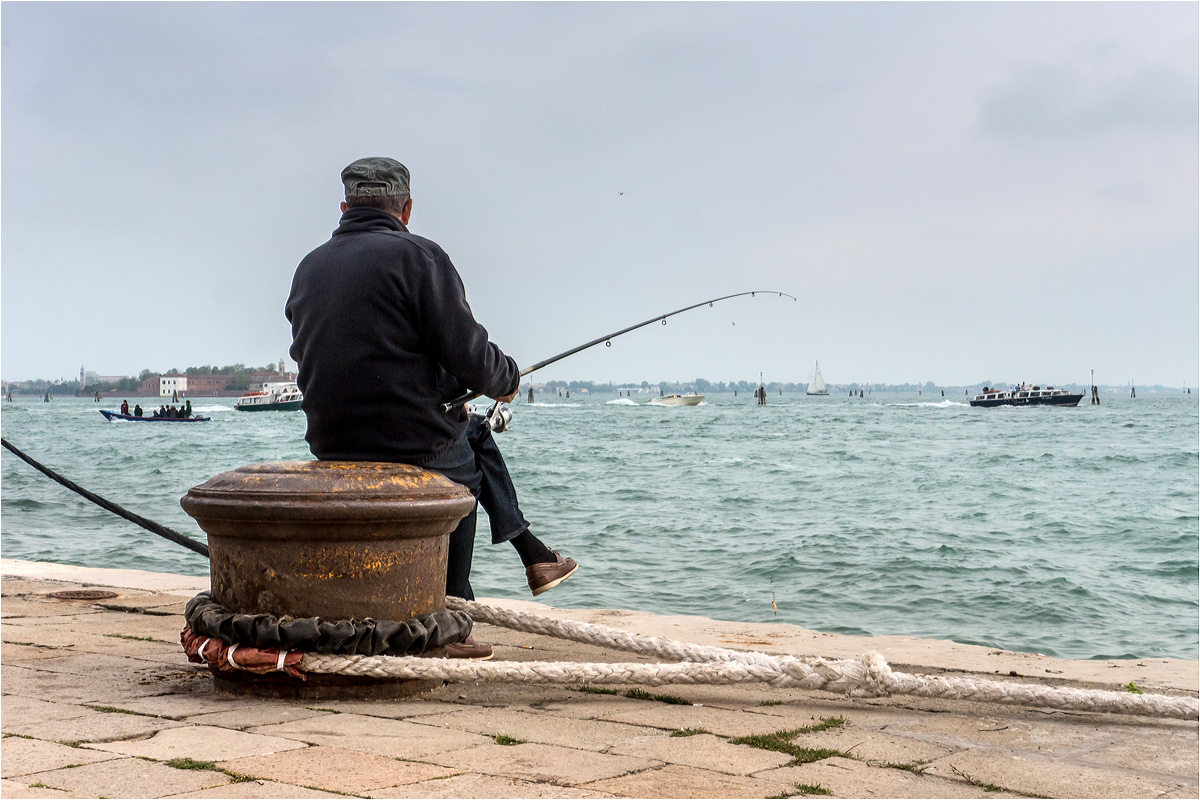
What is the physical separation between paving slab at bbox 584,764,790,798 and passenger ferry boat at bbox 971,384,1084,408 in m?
105

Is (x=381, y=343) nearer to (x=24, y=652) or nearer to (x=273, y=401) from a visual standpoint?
(x=24, y=652)

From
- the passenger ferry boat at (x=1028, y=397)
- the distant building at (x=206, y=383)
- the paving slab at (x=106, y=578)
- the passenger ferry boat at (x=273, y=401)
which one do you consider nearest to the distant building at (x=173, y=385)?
the distant building at (x=206, y=383)

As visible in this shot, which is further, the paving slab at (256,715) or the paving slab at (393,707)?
the paving slab at (393,707)

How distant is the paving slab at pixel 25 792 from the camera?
2459 mm

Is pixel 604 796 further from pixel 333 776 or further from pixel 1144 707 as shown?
pixel 1144 707

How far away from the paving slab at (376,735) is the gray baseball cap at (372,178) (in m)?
1.84

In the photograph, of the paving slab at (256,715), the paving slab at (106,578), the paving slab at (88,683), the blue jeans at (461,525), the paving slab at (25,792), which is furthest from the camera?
the paving slab at (106,578)

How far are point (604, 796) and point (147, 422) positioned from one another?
8471 cm

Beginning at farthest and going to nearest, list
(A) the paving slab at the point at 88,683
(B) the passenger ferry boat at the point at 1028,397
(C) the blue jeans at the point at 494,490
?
(B) the passenger ferry boat at the point at 1028,397 → (C) the blue jeans at the point at 494,490 → (A) the paving slab at the point at 88,683

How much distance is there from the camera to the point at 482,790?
2619 mm

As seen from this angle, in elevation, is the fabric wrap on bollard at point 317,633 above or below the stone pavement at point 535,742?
above

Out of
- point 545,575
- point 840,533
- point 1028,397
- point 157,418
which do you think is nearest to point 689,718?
point 545,575

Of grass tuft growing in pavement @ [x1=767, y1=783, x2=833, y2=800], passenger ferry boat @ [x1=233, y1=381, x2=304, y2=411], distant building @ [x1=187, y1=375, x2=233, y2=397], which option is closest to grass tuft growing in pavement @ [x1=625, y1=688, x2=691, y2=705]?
grass tuft growing in pavement @ [x1=767, y1=783, x2=833, y2=800]

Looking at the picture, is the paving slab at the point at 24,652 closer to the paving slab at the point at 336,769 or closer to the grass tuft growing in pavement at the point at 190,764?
the grass tuft growing in pavement at the point at 190,764
